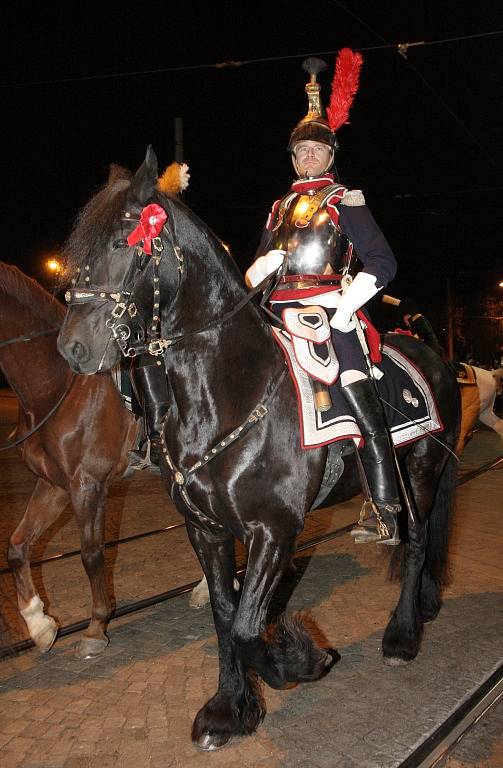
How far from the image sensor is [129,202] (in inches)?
125

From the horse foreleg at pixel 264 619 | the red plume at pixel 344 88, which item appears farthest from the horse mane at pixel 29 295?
the horse foreleg at pixel 264 619

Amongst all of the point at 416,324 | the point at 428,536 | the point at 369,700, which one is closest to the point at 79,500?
the point at 369,700

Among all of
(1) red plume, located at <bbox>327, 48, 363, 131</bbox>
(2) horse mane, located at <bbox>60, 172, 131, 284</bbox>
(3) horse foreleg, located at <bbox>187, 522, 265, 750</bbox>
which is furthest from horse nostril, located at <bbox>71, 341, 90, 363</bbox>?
(1) red plume, located at <bbox>327, 48, 363, 131</bbox>

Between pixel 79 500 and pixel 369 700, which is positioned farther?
pixel 79 500

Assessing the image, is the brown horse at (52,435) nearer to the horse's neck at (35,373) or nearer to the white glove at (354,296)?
the horse's neck at (35,373)

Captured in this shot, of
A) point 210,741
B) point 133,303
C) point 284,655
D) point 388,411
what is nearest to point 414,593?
point 388,411

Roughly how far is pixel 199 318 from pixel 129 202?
0.67 meters

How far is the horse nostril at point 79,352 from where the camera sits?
3.06m

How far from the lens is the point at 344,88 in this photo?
457cm

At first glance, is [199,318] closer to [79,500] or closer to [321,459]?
[321,459]

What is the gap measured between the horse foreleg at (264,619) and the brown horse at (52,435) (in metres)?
1.78

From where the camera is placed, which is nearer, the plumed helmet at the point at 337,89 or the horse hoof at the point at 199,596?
the plumed helmet at the point at 337,89

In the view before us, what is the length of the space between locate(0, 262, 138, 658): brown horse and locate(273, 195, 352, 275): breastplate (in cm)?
194

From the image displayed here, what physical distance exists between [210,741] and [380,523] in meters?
1.50
